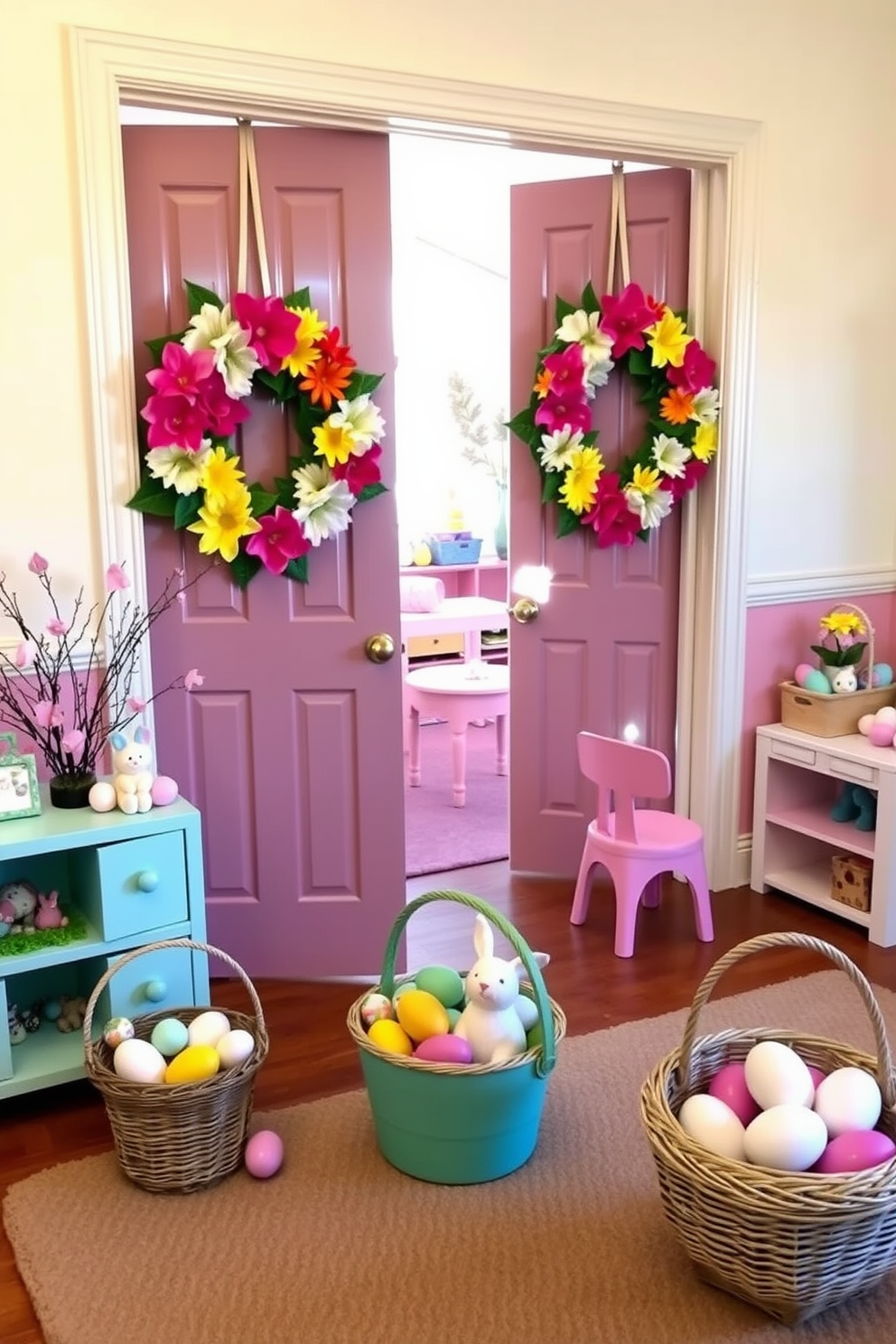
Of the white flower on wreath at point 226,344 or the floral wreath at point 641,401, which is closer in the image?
the white flower on wreath at point 226,344

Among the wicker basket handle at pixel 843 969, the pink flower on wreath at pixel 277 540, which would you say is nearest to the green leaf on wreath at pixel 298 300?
the pink flower on wreath at pixel 277 540

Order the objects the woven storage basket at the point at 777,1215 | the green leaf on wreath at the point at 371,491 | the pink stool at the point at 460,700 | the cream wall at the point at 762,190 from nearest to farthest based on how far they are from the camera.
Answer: the woven storage basket at the point at 777,1215
the cream wall at the point at 762,190
the green leaf on wreath at the point at 371,491
the pink stool at the point at 460,700

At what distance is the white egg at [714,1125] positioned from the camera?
176 centimetres

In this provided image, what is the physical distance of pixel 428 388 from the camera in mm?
6195

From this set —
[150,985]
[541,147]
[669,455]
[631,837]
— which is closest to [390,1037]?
[150,985]

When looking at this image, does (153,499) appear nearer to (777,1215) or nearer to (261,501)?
(261,501)

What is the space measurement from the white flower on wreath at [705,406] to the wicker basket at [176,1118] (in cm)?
204

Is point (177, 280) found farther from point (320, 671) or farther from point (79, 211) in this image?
point (320, 671)

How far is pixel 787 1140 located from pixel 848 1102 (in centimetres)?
15

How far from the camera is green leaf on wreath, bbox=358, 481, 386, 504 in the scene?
9.18ft

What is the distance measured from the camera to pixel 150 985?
2.35 meters

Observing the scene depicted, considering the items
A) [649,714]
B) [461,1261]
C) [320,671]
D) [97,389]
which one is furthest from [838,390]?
[461,1261]

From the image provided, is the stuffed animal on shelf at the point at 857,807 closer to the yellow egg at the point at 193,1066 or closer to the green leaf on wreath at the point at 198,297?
the yellow egg at the point at 193,1066

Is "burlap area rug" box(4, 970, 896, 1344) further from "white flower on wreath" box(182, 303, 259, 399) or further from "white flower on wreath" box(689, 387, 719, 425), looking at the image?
"white flower on wreath" box(689, 387, 719, 425)
